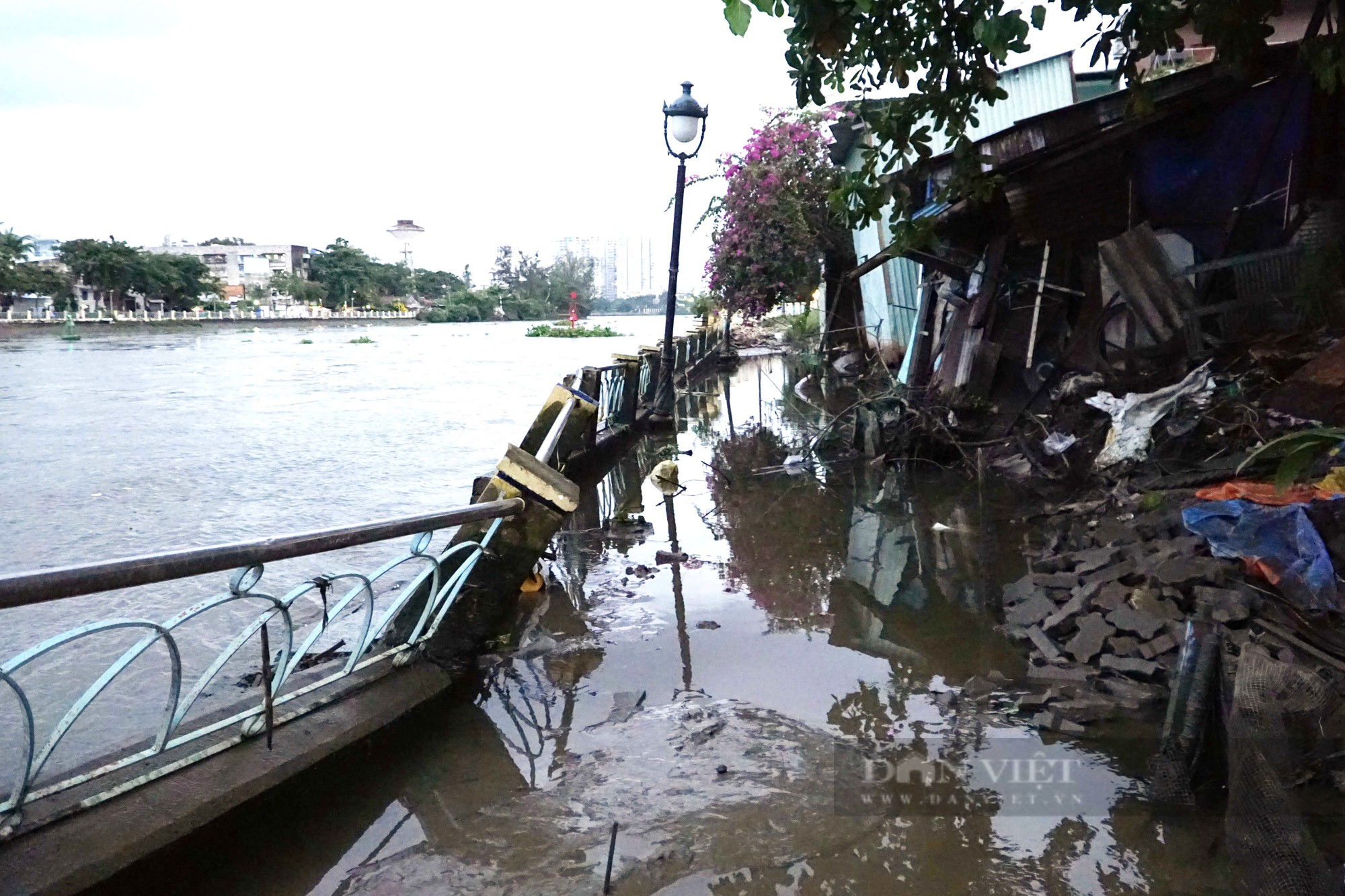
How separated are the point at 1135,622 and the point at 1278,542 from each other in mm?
719

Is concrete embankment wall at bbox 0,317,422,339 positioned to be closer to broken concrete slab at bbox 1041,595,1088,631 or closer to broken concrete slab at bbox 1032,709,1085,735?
broken concrete slab at bbox 1041,595,1088,631

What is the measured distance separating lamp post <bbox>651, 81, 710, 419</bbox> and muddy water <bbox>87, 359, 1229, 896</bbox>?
684 centimetres

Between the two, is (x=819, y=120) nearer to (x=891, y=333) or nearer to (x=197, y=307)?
(x=891, y=333)

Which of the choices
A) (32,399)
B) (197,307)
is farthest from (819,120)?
(197,307)

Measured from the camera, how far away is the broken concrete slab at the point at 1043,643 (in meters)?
4.21

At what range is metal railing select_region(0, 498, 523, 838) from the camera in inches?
93.4

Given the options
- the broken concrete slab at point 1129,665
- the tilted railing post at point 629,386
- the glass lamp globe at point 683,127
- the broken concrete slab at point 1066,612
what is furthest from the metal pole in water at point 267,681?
the glass lamp globe at point 683,127

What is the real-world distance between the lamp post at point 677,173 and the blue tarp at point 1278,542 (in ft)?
25.9

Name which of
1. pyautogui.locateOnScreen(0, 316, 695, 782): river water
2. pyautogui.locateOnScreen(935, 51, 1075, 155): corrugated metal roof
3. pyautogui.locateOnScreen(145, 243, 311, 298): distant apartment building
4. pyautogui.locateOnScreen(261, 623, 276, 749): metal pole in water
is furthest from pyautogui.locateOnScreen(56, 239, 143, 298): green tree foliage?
pyautogui.locateOnScreen(261, 623, 276, 749): metal pole in water

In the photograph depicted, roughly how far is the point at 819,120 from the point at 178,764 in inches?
613

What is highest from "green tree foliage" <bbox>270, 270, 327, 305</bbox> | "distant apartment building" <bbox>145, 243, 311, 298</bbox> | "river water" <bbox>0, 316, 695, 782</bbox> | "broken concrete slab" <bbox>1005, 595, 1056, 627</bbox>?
"distant apartment building" <bbox>145, 243, 311, 298</bbox>

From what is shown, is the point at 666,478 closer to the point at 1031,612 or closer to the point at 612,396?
the point at 612,396

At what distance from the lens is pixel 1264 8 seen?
4.96 metres

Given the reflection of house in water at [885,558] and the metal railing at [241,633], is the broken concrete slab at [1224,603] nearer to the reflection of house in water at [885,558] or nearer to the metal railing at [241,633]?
the reflection of house in water at [885,558]
